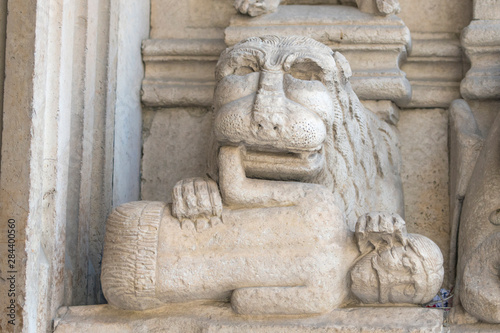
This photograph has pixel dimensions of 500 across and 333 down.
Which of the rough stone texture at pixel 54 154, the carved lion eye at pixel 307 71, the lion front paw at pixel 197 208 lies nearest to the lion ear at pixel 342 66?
the carved lion eye at pixel 307 71

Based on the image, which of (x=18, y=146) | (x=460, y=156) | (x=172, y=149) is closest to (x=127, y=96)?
(x=172, y=149)

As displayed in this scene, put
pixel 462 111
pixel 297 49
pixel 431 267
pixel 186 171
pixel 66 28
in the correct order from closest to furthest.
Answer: pixel 431 267 → pixel 297 49 → pixel 66 28 → pixel 462 111 → pixel 186 171

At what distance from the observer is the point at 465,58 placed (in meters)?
2.94

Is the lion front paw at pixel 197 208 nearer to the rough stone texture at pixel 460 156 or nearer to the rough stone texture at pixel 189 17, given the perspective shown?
the rough stone texture at pixel 460 156

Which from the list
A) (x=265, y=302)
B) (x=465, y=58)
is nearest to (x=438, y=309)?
(x=265, y=302)

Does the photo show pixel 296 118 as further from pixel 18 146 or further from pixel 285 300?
pixel 18 146

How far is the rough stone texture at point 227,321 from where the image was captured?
2105 mm

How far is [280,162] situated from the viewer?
2279mm

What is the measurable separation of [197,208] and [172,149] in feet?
2.76

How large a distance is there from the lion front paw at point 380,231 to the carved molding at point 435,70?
3.00ft

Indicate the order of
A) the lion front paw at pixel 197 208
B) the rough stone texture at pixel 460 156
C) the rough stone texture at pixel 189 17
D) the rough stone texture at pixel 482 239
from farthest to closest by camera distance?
the rough stone texture at pixel 189 17 < the rough stone texture at pixel 460 156 < the lion front paw at pixel 197 208 < the rough stone texture at pixel 482 239

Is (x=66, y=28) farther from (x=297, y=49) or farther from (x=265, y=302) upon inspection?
(x=265, y=302)

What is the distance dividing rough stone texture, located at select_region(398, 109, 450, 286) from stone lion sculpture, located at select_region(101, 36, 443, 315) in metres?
0.64

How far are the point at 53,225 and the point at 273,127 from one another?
2.39 ft
